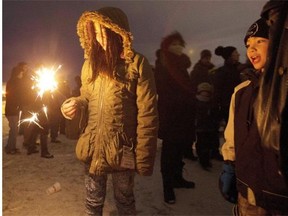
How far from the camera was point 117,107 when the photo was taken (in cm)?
260

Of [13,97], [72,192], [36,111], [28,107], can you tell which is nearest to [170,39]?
[72,192]

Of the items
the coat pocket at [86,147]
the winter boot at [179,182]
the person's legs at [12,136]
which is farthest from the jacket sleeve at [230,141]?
→ the person's legs at [12,136]

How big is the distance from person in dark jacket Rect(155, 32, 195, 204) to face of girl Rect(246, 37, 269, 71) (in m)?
2.07

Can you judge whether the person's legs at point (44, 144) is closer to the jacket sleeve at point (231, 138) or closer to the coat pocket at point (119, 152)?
the coat pocket at point (119, 152)

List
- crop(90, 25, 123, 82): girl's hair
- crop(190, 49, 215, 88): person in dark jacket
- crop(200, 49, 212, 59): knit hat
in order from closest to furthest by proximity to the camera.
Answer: crop(90, 25, 123, 82): girl's hair → crop(190, 49, 215, 88): person in dark jacket → crop(200, 49, 212, 59): knit hat

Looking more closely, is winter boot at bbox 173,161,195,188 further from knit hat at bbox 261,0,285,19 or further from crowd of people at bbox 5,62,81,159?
knit hat at bbox 261,0,285,19

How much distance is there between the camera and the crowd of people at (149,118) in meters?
1.83

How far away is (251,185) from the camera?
6.11 ft

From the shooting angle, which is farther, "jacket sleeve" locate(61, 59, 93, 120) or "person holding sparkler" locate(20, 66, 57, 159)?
"person holding sparkler" locate(20, 66, 57, 159)

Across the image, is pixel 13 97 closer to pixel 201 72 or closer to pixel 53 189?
pixel 53 189

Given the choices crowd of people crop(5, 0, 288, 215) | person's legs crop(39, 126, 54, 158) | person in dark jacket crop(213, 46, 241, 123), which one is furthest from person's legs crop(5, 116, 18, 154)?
person in dark jacket crop(213, 46, 241, 123)

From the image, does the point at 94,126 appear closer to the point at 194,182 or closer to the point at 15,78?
the point at 194,182

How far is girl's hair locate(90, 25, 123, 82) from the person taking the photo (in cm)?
265

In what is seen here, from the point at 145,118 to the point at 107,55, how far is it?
0.61m
